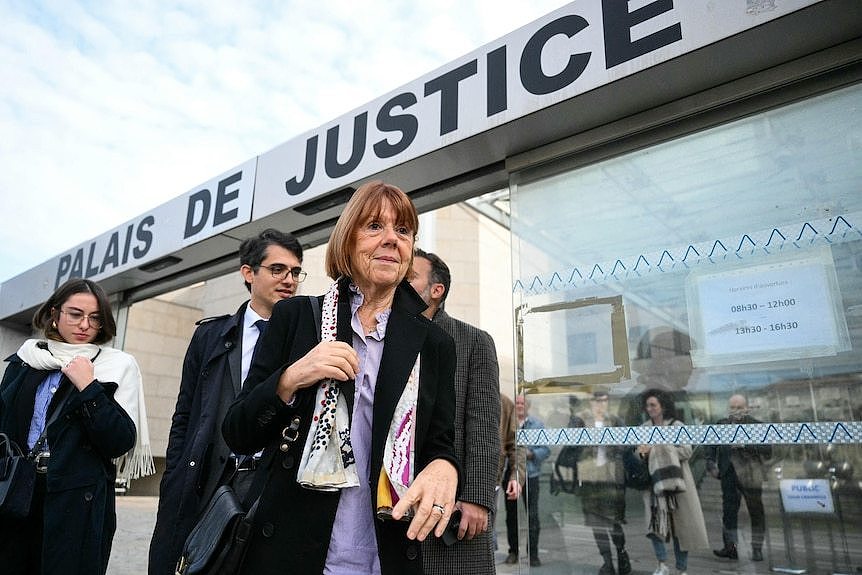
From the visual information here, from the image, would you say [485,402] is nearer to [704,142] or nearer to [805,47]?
[704,142]

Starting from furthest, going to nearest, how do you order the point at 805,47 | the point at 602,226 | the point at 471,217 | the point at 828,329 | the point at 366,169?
the point at 471,217 < the point at 366,169 < the point at 602,226 < the point at 805,47 < the point at 828,329

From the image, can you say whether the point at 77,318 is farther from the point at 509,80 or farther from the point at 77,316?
the point at 509,80

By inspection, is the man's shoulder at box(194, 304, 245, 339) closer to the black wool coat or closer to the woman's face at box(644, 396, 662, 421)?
the black wool coat

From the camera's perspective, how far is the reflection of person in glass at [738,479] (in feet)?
8.06

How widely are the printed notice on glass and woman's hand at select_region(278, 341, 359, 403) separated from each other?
76.6 inches

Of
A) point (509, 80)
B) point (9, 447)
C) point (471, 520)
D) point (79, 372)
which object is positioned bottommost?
point (471, 520)

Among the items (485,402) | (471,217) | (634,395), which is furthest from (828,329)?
(471,217)

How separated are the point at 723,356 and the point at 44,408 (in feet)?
10.4

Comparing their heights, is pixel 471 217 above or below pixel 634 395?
above

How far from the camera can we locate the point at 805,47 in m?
2.55

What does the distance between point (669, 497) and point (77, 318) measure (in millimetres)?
3008

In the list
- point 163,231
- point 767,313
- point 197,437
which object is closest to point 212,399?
point 197,437

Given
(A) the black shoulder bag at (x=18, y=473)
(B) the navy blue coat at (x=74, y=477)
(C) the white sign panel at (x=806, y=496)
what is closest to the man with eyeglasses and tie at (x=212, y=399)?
(B) the navy blue coat at (x=74, y=477)

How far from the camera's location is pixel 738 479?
2.50 m
